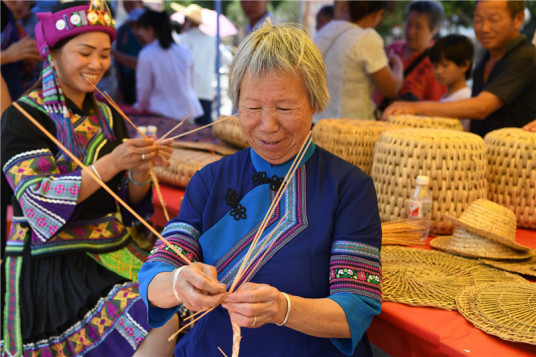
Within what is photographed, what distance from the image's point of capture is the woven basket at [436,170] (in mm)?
2012

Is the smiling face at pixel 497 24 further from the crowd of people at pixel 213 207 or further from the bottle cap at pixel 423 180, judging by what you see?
the bottle cap at pixel 423 180

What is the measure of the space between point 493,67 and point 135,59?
3800 millimetres

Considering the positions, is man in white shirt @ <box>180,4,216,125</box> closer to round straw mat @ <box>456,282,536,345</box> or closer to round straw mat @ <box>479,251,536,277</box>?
round straw mat @ <box>479,251,536,277</box>

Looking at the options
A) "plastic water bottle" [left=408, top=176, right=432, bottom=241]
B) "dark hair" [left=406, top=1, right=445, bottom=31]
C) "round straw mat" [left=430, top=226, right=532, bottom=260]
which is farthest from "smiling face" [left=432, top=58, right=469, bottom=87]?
"round straw mat" [left=430, top=226, right=532, bottom=260]

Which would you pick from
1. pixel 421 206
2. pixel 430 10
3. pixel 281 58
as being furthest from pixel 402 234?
pixel 430 10

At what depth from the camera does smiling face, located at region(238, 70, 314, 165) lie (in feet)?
4.41

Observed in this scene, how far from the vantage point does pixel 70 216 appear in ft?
6.27

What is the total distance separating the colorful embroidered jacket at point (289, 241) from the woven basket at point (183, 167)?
3.76 ft

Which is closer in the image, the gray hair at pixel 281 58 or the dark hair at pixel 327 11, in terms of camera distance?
the gray hair at pixel 281 58

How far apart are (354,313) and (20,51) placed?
301 centimetres

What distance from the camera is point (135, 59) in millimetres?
5602

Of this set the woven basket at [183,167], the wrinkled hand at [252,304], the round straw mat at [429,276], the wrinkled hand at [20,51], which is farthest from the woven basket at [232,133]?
the wrinkled hand at [252,304]

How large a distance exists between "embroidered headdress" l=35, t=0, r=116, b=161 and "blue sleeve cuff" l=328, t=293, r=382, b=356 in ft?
4.02

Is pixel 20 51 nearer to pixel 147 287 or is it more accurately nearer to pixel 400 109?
pixel 400 109
